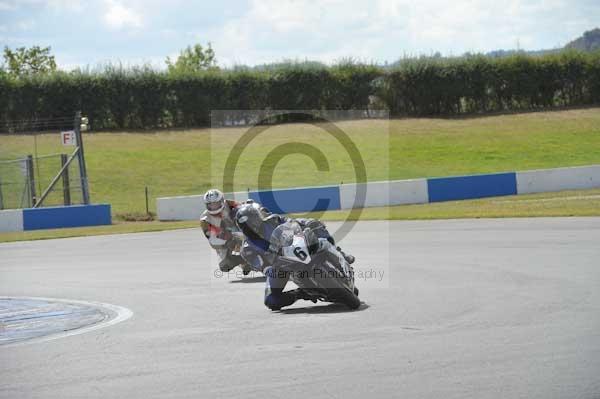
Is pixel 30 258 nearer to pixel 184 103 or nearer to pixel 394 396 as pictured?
pixel 394 396

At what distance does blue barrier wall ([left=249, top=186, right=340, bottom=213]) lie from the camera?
96.4 feet

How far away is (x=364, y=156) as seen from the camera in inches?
1753

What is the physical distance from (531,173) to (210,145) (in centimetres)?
1981

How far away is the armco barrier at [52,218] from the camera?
2827cm

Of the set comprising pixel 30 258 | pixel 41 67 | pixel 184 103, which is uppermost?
pixel 41 67

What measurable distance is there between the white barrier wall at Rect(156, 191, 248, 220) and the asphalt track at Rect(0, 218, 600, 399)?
13795mm

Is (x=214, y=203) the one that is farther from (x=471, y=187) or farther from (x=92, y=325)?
Answer: (x=471, y=187)

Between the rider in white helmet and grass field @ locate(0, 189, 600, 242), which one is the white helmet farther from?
grass field @ locate(0, 189, 600, 242)

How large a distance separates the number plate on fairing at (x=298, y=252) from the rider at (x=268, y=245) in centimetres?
26

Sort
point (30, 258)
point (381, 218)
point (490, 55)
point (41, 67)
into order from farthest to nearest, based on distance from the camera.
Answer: point (41, 67), point (490, 55), point (381, 218), point (30, 258)

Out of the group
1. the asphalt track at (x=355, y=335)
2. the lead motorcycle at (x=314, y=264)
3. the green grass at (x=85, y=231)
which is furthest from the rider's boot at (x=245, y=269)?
the green grass at (x=85, y=231)

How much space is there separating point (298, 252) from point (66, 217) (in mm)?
20101

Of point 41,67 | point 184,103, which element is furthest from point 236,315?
point 41,67

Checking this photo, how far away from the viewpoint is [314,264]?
10039 mm
